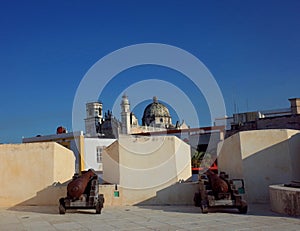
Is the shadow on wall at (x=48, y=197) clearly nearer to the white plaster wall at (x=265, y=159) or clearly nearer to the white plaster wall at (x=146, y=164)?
the white plaster wall at (x=146, y=164)

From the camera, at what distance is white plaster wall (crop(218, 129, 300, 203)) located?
9.73m

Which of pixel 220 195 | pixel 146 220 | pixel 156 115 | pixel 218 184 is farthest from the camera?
pixel 156 115

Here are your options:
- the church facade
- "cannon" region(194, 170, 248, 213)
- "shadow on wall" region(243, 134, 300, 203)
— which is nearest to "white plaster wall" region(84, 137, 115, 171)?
the church facade

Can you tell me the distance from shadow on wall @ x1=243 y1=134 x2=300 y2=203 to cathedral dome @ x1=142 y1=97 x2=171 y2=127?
46.9m

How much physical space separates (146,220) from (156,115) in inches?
2002

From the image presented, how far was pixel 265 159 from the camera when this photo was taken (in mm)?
9867

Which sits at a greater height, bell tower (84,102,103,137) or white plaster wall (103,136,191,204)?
bell tower (84,102,103,137)

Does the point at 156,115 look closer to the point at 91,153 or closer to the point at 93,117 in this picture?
the point at 93,117

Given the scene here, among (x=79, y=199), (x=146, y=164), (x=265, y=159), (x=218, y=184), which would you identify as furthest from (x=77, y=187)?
(x=265, y=159)

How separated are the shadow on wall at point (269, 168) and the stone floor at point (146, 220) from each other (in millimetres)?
918

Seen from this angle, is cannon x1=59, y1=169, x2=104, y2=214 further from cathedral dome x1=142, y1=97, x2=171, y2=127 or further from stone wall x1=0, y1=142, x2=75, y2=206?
cathedral dome x1=142, y1=97, x2=171, y2=127

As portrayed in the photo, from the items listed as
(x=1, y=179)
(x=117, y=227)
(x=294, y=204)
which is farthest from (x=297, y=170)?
(x=1, y=179)

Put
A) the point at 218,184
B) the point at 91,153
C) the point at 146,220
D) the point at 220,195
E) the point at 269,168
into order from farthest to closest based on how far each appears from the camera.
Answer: the point at 91,153
the point at 269,168
the point at 218,184
the point at 220,195
the point at 146,220

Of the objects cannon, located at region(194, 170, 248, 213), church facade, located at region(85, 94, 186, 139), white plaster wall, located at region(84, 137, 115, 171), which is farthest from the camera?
church facade, located at region(85, 94, 186, 139)
